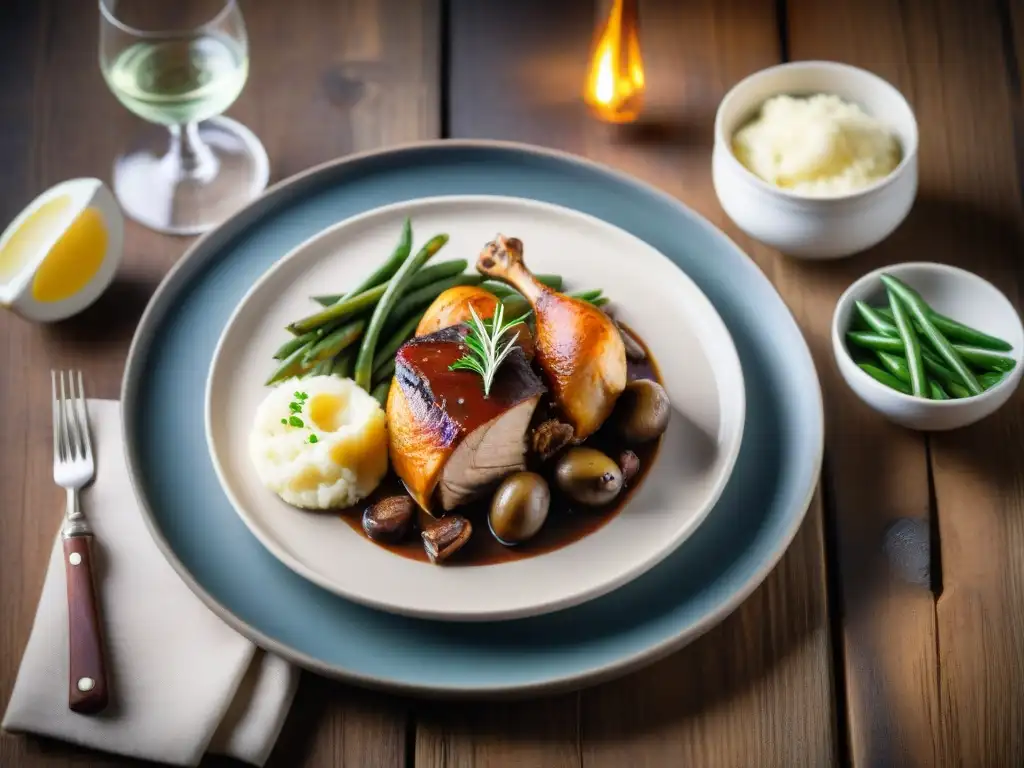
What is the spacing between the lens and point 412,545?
248 centimetres

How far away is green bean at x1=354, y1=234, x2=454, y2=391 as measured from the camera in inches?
108

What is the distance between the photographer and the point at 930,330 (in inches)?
108

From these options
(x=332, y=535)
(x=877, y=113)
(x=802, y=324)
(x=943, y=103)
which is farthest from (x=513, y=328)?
(x=943, y=103)

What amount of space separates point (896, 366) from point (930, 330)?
12 centimetres

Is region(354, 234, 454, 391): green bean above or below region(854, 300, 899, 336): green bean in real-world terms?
above

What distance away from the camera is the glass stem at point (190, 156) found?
324cm

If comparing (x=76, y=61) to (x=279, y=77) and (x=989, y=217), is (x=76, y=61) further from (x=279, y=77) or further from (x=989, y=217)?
(x=989, y=217)

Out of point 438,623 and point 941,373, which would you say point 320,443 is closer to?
point 438,623

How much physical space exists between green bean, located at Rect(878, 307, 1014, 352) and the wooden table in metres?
0.19

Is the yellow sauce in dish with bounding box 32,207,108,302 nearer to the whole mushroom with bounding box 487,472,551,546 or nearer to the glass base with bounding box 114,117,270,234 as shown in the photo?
the glass base with bounding box 114,117,270,234

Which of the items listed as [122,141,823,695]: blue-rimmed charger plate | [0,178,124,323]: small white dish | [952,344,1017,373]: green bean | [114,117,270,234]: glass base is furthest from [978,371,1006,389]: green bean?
[0,178,124,323]: small white dish

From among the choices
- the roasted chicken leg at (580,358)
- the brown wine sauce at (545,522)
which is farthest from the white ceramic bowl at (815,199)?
the brown wine sauce at (545,522)

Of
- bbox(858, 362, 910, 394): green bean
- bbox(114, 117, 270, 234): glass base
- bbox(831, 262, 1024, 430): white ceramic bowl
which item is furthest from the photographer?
bbox(114, 117, 270, 234): glass base

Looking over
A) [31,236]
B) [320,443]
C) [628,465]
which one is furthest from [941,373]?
[31,236]
